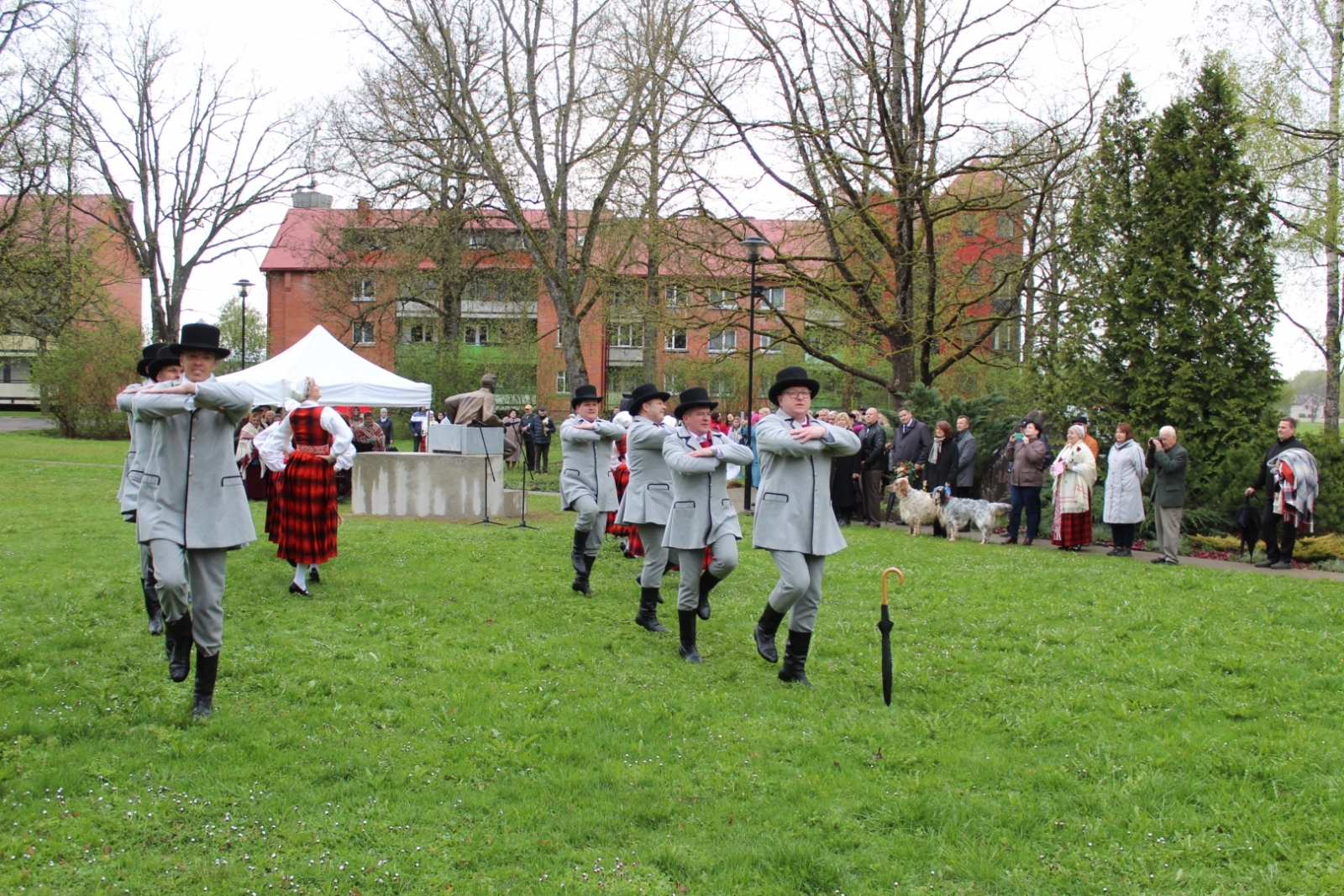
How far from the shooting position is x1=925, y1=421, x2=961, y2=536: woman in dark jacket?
15.9m

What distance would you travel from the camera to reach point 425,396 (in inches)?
800

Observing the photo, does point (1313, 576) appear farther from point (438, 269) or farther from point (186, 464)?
point (438, 269)

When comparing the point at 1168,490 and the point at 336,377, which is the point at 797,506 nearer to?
the point at 1168,490

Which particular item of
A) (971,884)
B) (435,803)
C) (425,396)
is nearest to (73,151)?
(425,396)

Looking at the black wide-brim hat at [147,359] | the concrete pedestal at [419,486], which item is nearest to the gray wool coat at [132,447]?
the black wide-brim hat at [147,359]

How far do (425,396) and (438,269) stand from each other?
14.8m

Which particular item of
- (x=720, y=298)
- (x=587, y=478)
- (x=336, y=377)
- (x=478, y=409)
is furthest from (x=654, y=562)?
(x=720, y=298)

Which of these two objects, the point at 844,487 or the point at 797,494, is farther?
the point at 844,487

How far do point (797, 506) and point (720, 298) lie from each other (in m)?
15.8

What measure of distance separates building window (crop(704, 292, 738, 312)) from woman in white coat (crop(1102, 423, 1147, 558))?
9654 millimetres

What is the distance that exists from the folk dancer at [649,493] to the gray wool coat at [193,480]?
136 inches

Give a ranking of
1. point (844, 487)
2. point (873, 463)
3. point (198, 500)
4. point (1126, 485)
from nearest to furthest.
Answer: point (198, 500) → point (1126, 485) → point (844, 487) → point (873, 463)

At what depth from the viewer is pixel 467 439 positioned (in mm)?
17094

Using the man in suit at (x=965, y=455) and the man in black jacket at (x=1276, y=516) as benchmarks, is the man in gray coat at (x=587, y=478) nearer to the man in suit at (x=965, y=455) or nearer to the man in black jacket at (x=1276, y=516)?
the man in suit at (x=965, y=455)
